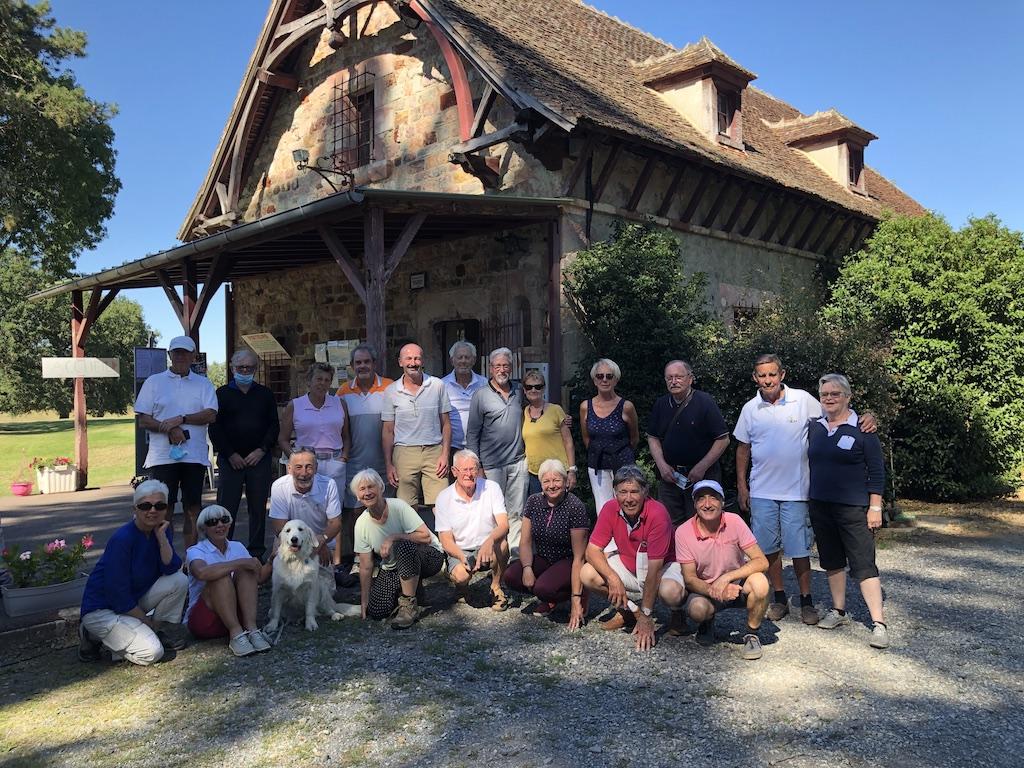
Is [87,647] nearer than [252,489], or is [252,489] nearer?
[87,647]

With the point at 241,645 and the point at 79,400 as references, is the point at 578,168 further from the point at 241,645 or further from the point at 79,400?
the point at 79,400

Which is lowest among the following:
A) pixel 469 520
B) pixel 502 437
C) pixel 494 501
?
pixel 469 520

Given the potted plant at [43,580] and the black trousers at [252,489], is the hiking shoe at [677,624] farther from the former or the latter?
the potted plant at [43,580]

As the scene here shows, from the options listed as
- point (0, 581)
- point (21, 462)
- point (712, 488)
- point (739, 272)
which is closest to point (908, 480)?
point (739, 272)

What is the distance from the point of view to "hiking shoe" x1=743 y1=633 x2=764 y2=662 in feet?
13.6

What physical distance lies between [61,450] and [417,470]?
2166cm

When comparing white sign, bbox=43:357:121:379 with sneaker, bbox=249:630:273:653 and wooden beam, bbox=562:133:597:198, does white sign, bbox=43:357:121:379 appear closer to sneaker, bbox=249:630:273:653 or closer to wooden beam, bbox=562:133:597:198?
wooden beam, bbox=562:133:597:198

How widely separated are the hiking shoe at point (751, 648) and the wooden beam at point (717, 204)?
7.66 m

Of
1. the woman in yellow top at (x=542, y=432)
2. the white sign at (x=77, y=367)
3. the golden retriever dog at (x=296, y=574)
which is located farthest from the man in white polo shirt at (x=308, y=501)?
the white sign at (x=77, y=367)

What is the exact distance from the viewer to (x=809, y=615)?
4.75m

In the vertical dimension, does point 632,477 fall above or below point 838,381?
below

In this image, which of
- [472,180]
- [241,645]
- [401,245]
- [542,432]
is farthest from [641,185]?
[241,645]

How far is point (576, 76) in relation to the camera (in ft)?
34.7

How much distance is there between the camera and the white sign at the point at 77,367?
37.9 feet
